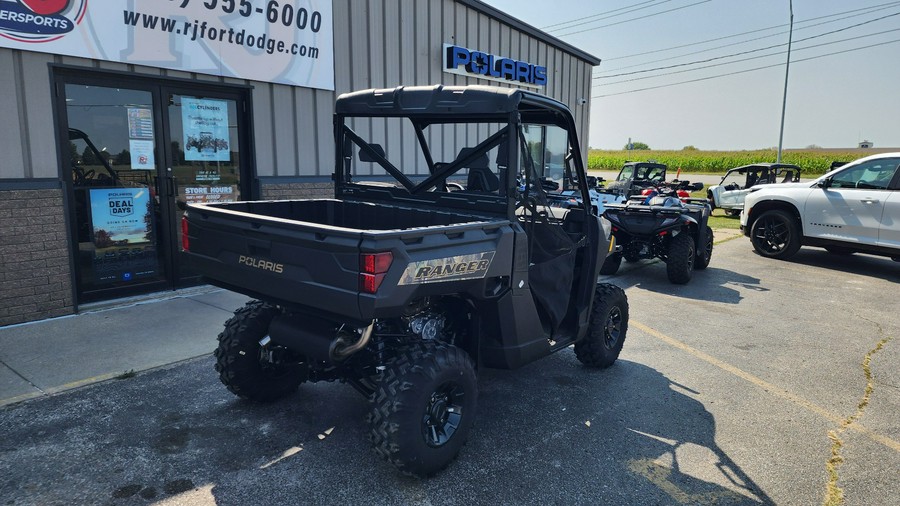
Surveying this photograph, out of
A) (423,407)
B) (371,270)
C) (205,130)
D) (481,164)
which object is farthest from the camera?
(205,130)

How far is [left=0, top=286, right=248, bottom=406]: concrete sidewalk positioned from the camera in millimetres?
4425

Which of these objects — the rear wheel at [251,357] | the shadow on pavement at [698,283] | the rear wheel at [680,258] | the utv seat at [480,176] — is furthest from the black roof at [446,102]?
the rear wheel at [680,258]

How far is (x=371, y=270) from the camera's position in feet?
9.05

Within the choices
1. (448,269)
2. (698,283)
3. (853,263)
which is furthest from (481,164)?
(853,263)

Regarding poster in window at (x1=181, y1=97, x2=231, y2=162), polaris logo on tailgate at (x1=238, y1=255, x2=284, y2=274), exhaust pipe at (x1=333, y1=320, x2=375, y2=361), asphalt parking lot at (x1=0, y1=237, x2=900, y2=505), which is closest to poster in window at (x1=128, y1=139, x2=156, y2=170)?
poster in window at (x1=181, y1=97, x2=231, y2=162)

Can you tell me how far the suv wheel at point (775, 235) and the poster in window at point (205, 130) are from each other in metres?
9.28

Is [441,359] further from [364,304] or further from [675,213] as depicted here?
[675,213]

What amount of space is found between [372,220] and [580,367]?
224 cm

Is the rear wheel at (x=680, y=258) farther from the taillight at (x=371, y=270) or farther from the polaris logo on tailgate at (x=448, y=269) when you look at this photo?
the taillight at (x=371, y=270)

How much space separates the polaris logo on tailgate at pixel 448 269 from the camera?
2.91 meters

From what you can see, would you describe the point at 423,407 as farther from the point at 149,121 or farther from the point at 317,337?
the point at 149,121

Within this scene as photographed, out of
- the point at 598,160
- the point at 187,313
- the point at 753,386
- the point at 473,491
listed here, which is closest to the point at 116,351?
the point at 187,313

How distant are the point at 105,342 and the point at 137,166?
2311mm

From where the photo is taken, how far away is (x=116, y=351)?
5.02 metres
